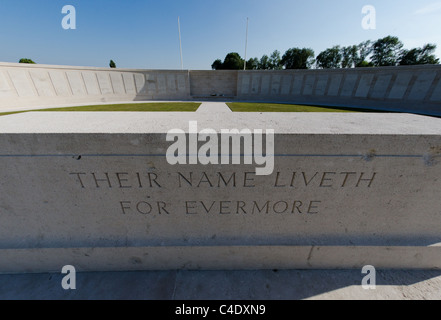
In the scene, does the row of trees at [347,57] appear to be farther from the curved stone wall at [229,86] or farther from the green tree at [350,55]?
the curved stone wall at [229,86]

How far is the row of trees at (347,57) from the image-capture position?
40.5 metres

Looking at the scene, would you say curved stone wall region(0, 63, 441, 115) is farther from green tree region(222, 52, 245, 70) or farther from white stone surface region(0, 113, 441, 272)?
green tree region(222, 52, 245, 70)

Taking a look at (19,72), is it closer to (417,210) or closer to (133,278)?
(133,278)

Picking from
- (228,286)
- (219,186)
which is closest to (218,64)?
(219,186)


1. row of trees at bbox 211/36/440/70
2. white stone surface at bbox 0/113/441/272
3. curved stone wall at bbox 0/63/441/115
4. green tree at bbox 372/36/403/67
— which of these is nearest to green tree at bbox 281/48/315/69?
row of trees at bbox 211/36/440/70

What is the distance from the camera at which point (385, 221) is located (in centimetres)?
212

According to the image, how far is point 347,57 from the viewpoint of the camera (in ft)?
174

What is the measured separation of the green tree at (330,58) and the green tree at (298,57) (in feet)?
9.28

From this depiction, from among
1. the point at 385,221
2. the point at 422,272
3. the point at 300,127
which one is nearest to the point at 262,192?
the point at 300,127

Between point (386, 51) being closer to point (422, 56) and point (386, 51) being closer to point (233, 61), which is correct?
point (422, 56)

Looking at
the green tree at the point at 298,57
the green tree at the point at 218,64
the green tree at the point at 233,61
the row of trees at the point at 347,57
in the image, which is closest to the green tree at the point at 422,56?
the row of trees at the point at 347,57

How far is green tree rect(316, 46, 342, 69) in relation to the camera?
5350cm

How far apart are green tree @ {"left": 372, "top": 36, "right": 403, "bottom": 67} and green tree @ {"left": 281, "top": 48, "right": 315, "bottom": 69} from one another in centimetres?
1579
